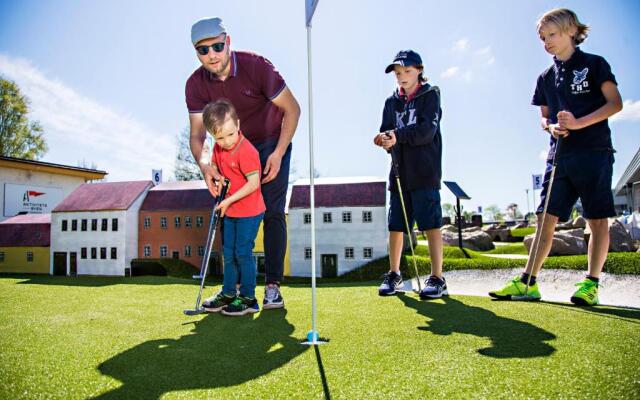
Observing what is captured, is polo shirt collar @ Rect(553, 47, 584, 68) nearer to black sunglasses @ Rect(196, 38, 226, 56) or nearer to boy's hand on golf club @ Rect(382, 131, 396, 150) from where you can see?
boy's hand on golf club @ Rect(382, 131, 396, 150)

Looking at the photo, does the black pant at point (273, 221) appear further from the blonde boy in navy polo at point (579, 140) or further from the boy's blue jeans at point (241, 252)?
the blonde boy in navy polo at point (579, 140)

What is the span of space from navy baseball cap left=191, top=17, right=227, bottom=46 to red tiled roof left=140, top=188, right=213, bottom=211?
17.0 meters

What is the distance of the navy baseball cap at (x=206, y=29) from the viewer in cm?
322

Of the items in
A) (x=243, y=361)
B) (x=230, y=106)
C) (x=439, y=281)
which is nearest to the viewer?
(x=243, y=361)

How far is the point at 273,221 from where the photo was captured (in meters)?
3.54

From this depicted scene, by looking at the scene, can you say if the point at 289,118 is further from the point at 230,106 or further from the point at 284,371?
the point at 284,371

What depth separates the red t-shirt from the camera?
3.28 metres

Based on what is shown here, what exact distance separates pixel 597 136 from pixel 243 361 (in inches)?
134

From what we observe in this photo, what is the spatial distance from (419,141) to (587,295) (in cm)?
204

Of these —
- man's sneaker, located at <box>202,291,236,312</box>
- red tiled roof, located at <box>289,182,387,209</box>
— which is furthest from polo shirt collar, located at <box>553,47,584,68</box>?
red tiled roof, located at <box>289,182,387,209</box>

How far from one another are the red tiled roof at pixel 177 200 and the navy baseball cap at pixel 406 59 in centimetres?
1659

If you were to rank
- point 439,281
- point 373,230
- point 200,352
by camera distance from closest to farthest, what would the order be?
1. point 200,352
2. point 439,281
3. point 373,230

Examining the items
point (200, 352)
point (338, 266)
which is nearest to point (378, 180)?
point (338, 266)

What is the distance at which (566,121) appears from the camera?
335 centimetres
